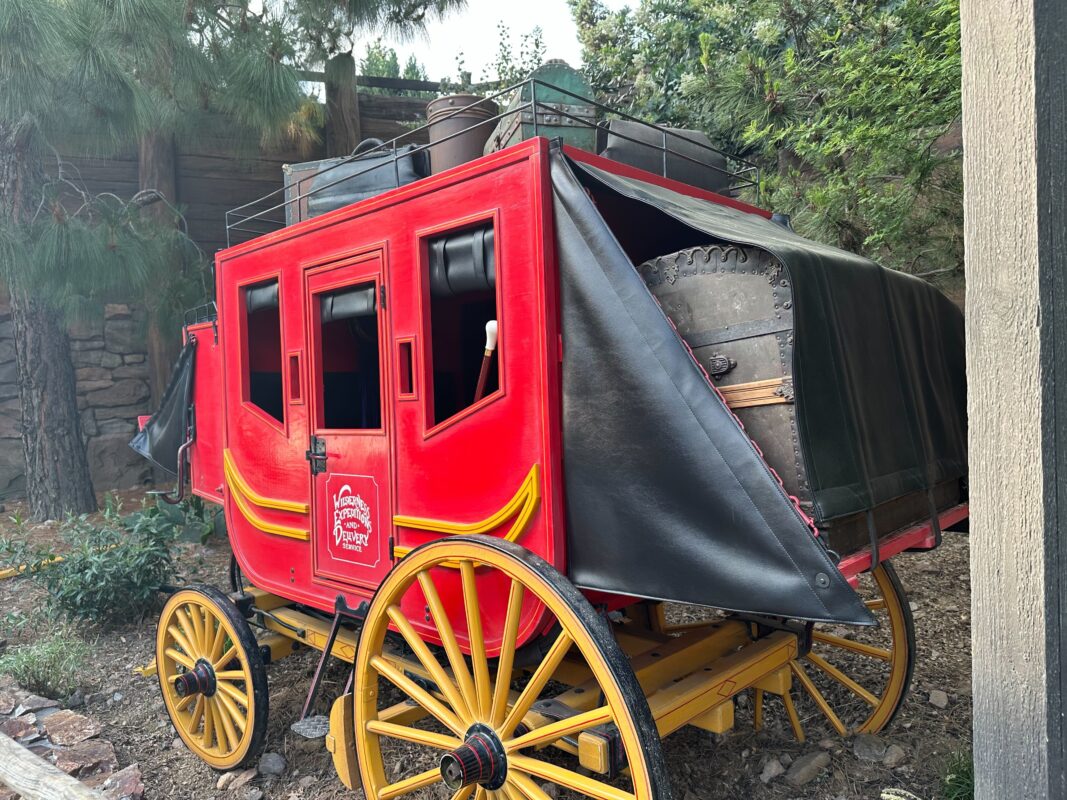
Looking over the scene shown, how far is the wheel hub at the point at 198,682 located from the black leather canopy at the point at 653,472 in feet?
6.88

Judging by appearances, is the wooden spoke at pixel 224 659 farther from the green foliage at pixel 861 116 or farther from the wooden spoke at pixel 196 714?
the green foliage at pixel 861 116

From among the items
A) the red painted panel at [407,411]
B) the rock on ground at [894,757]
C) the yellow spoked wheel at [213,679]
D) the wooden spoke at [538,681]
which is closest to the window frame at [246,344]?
the red painted panel at [407,411]

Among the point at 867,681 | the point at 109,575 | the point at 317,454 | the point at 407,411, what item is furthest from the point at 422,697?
the point at 109,575

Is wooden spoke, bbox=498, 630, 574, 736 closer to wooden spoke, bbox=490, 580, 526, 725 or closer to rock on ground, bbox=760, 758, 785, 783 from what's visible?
wooden spoke, bbox=490, 580, 526, 725

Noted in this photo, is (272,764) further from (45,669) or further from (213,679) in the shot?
(45,669)

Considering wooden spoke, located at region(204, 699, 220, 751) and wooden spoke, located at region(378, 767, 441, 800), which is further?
wooden spoke, located at region(204, 699, 220, 751)

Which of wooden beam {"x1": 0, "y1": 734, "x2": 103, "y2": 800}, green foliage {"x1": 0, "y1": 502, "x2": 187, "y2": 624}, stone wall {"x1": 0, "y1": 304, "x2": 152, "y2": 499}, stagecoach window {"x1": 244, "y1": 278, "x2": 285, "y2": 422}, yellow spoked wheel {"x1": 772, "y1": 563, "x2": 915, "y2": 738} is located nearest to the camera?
wooden beam {"x1": 0, "y1": 734, "x2": 103, "y2": 800}

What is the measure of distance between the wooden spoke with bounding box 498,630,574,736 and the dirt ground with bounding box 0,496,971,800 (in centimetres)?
128

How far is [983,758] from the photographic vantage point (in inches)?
64.7

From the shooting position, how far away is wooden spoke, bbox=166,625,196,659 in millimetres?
3660

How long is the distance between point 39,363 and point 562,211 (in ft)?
22.9

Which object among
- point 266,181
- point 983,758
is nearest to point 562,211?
point 983,758

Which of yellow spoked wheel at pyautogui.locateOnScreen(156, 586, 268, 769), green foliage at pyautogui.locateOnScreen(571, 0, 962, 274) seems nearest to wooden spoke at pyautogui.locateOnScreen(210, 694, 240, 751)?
yellow spoked wheel at pyautogui.locateOnScreen(156, 586, 268, 769)

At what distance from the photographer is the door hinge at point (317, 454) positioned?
3.31 meters
